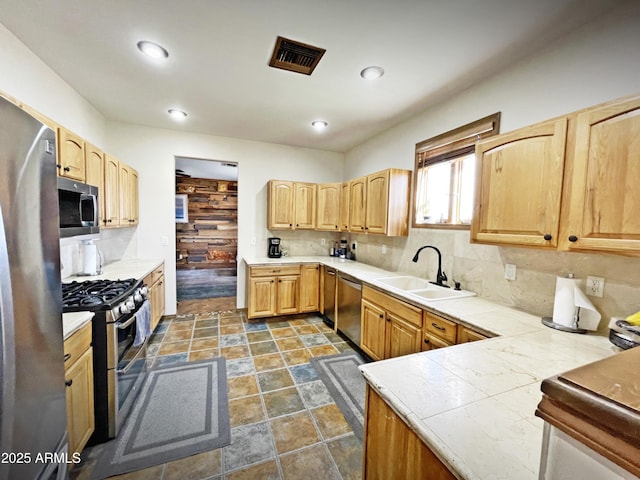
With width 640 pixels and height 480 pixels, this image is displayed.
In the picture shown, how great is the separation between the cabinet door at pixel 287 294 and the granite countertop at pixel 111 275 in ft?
5.23

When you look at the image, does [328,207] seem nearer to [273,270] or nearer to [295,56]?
[273,270]

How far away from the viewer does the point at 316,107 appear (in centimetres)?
287

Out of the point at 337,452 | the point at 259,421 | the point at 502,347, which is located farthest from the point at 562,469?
the point at 259,421

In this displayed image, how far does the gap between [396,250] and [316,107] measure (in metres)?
1.92

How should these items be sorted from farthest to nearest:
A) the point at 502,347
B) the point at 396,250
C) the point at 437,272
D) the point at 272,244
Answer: the point at 272,244 → the point at 396,250 → the point at 437,272 → the point at 502,347

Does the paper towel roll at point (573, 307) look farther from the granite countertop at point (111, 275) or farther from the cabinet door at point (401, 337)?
the granite countertop at point (111, 275)

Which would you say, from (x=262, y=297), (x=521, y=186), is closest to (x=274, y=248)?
(x=262, y=297)

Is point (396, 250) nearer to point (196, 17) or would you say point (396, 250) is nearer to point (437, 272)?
point (437, 272)

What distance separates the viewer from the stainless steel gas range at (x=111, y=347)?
1.66 m

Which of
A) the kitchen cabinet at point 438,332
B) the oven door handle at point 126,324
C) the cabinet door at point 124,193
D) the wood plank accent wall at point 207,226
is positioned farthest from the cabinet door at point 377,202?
the wood plank accent wall at point 207,226

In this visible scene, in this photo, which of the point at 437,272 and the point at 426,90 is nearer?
the point at 426,90

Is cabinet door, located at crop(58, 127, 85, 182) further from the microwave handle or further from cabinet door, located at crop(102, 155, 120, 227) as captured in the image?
cabinet door, located at crop(102, 155, 120, 227)

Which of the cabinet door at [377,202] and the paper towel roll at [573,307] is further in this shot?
the cabinet door at [377,202]

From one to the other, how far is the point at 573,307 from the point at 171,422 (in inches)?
107
